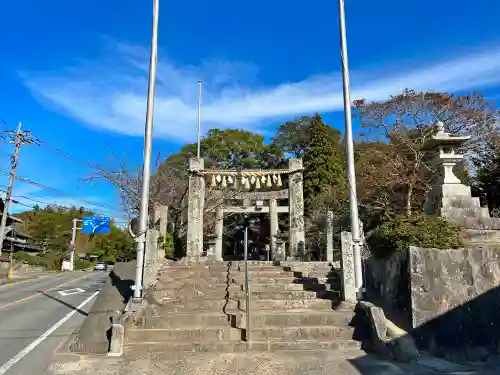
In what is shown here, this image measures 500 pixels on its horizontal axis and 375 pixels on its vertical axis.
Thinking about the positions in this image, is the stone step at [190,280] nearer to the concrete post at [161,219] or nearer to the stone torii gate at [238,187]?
the stone torii gate at [238,187]

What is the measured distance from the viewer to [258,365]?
6.52m

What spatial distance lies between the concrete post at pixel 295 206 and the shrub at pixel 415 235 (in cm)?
687

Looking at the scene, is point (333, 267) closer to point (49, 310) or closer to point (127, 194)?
point (49, 310)

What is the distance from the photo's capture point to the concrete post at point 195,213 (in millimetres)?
15414

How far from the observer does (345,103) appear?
10133 millimetres

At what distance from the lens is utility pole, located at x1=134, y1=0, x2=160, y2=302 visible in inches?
360

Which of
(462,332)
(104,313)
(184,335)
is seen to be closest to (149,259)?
(104,313)

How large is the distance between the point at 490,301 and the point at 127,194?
741 inches

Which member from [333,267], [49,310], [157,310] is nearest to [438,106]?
[333,267]

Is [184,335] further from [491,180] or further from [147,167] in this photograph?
[491,180]

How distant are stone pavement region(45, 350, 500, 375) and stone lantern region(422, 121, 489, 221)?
5.04m

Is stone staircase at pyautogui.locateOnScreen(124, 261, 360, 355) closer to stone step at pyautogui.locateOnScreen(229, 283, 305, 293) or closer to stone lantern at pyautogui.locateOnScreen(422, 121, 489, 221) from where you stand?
stone step at pyautogui.locateOnScreen(229, 283, 305, 293)

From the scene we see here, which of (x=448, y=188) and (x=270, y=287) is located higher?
(x=448, y=188)

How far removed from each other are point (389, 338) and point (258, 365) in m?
2.61
